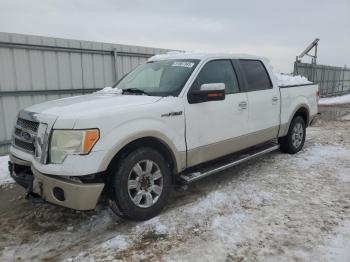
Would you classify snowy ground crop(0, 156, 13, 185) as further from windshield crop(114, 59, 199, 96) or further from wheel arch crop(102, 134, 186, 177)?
wheel arch crop(102, 134, 186, 177)

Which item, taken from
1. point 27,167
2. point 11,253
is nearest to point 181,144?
point 27,167

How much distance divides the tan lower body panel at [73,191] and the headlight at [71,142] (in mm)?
220

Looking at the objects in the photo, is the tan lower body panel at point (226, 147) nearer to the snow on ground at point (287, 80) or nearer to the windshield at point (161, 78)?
the windshield at point (161, 78)

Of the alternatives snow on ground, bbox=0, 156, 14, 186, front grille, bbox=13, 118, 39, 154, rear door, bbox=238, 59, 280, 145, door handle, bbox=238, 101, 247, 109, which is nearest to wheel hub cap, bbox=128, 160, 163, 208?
front grille, bbox=13, 118, 39, 154

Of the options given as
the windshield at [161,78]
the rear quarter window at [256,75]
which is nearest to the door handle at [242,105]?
the rear quarter window at [256,75]

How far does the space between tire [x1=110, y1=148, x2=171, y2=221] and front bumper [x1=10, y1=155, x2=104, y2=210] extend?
24cm

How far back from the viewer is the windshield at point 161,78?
14.0 feet

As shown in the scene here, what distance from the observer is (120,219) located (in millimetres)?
3971

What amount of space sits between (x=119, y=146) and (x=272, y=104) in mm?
3191

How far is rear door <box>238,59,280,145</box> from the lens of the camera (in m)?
5.21

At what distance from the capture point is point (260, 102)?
17.5 feet

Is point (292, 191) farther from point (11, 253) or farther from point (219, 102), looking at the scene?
point (11, 253)

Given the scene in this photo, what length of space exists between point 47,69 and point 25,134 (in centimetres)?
457

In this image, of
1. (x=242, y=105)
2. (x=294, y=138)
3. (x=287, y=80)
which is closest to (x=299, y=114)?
A: (x=294, y=138)
